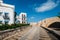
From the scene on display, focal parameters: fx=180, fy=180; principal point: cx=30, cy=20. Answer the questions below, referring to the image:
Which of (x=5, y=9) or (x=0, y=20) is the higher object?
(x=5, y=9)

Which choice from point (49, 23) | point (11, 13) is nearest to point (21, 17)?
point (49, 23)

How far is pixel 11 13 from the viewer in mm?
72562

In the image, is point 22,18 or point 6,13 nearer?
point 6,13

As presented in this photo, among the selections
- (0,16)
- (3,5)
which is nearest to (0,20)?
(0,16)

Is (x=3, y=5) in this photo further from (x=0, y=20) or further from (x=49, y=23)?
(x=49, y=23)

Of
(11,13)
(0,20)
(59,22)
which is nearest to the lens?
(0,20)

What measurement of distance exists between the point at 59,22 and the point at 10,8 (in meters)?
43.9

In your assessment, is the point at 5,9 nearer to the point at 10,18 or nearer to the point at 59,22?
the point at 10,18

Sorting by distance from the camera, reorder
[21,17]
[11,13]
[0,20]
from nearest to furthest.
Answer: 1. [0,20]
2. [11,13]
3. [21,17]

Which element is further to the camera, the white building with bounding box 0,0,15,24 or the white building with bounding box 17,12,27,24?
the white building with bounding box 17,12,27,24

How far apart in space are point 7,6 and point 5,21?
5.89 m

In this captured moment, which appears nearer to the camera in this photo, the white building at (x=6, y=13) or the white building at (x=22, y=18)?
the white building at (x=6, y=13)

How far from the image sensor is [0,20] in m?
67.8

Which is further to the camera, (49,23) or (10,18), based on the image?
(49,23)
